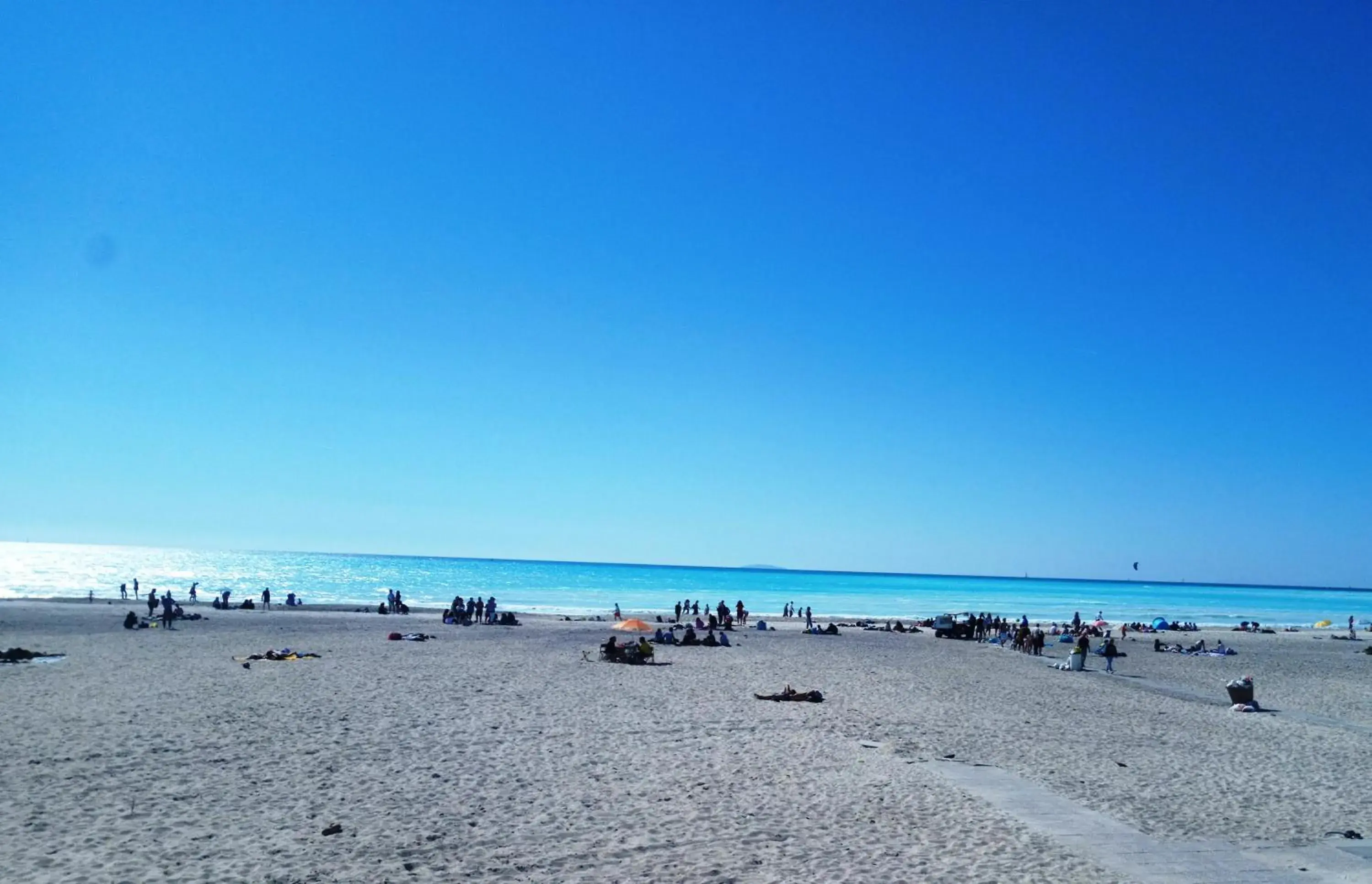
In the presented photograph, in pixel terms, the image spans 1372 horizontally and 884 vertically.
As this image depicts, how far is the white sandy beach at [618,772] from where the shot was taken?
8711 mm

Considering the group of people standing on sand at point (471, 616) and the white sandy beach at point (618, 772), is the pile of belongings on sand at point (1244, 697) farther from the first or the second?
the group of people standing on sand at point (471, 616)

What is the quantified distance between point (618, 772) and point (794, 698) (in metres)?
8.11

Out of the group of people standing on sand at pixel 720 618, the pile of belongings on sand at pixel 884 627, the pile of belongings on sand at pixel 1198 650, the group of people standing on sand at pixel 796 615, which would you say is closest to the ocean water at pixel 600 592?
the group of people standing on sand at pixel 796 615

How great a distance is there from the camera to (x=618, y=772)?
40.8ft

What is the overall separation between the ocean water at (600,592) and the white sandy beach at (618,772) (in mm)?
40988

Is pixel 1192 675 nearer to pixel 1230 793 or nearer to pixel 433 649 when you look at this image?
pixel 1230 793

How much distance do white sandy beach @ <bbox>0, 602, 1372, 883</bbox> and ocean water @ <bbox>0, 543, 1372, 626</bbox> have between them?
40988mm

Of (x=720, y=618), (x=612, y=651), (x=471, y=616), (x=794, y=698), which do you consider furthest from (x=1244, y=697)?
(x=471, y=616)

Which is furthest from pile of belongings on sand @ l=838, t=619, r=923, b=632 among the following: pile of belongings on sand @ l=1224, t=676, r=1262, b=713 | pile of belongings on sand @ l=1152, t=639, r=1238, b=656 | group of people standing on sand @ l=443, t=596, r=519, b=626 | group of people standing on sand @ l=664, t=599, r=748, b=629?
pile of belongings on sand @ l=1224, t=676, r=1262, b=713

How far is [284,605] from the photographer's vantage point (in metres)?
56.3

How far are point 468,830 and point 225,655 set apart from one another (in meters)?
20.5

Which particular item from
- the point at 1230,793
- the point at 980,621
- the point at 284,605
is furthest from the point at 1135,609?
the point at 1230,793

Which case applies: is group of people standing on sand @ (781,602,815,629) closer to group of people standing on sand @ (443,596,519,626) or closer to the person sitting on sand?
group of people standing on sand @ (443,596,519,626)

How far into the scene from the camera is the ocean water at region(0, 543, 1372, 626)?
77.7 metres
